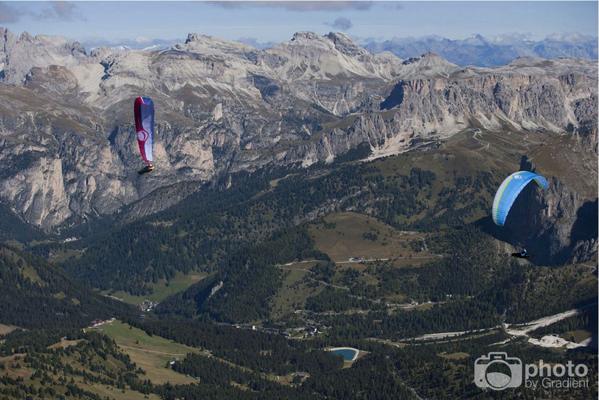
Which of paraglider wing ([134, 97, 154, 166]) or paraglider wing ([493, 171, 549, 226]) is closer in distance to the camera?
paraglider wing ([493, 171, 549, 226])

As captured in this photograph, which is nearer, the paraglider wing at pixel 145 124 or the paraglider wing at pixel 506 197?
the paraglider wing at pixel 506 197

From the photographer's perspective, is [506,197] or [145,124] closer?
[506,197]

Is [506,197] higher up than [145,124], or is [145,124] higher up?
[145,124]

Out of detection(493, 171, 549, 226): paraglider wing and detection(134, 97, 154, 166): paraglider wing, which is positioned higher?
detection(134, 97, 154, 166): paraglider wing

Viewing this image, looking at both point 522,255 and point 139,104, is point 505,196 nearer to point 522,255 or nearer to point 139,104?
point 522,255

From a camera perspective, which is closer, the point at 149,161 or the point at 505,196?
the point at 505,196

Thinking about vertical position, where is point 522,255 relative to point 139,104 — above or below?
below

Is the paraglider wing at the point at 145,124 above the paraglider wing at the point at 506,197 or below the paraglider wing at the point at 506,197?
above

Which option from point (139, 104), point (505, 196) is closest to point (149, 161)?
point (139, 104)
